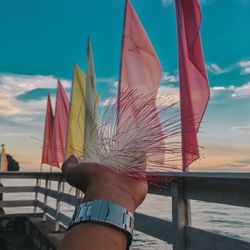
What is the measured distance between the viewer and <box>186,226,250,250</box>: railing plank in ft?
7.03

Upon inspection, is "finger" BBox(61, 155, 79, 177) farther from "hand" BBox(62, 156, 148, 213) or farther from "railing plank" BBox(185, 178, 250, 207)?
"railing plank" BBox(185, 178, 250, 207)

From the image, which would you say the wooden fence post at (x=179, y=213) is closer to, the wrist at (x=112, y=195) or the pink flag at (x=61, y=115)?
the wrist at (x=112, y=195)

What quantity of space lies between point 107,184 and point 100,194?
22mm

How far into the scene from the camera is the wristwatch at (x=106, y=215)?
0.53 metres

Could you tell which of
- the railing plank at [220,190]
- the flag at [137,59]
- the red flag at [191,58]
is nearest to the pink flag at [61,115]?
the flag at [137,59]

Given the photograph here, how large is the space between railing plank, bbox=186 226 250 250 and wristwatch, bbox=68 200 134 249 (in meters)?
1.73

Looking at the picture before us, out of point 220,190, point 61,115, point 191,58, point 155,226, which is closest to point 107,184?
point 220,190

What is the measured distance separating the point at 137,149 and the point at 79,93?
12.1 m

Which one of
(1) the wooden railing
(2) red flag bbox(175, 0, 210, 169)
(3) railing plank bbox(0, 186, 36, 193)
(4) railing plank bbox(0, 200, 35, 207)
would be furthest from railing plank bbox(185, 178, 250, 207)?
(3) railing plank bbox(0, 186, 36, 193)

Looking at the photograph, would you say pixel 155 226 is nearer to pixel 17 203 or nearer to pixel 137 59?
pixel 137 59

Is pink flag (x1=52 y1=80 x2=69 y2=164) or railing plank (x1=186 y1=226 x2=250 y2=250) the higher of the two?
pink flag (x1=52 y1=80 x2=69 y2=164)

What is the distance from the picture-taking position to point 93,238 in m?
0.49

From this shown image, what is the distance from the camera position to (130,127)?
26.0 inches

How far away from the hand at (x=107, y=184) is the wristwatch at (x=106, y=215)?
0.04 ft
